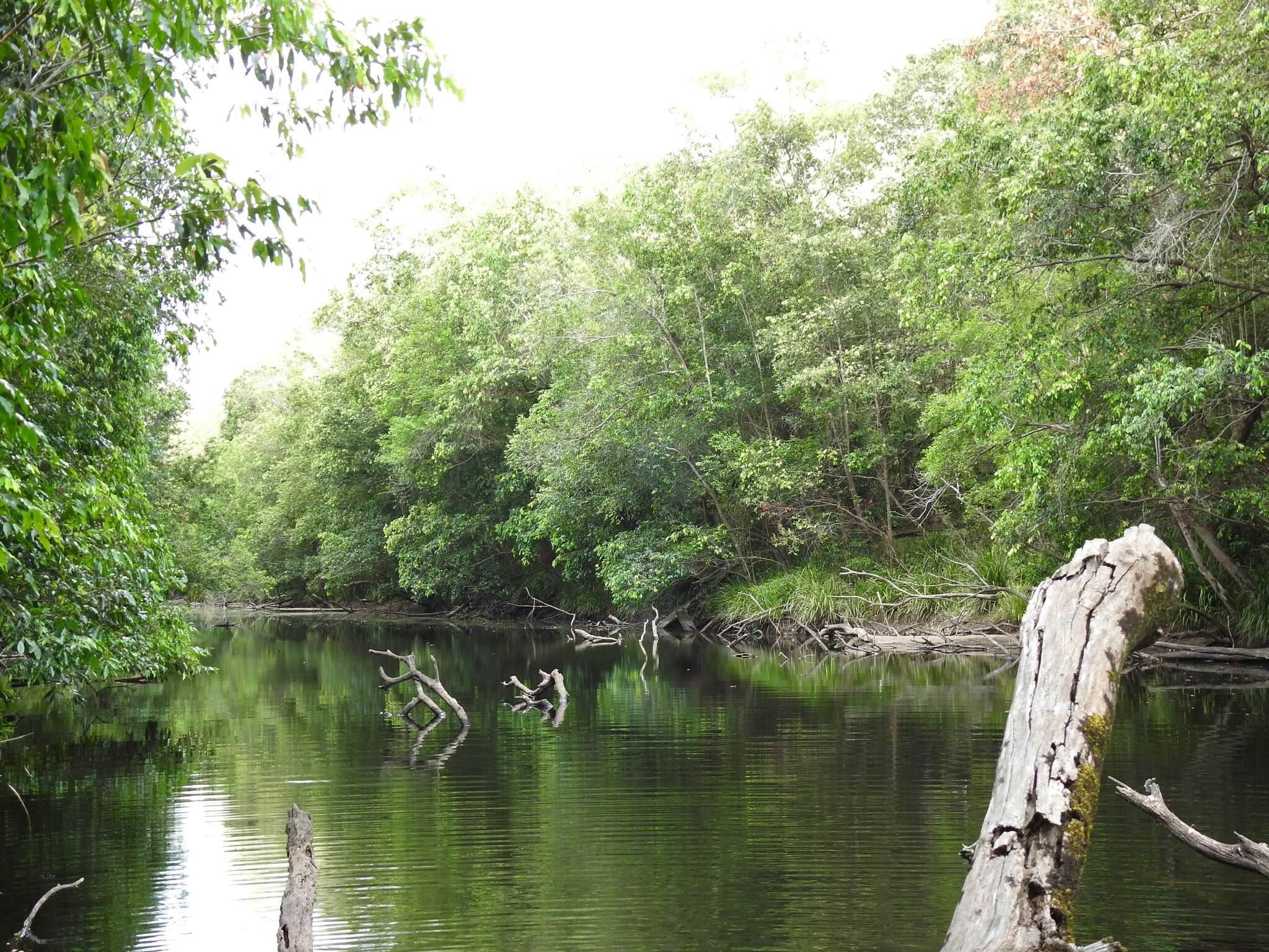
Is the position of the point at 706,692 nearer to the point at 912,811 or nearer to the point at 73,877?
the point at 912,811

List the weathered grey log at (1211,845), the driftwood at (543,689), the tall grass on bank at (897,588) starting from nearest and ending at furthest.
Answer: the weathered grey log at (1211,845) → the driftwood at (543,689) → the tall grass on bank at (897,588)

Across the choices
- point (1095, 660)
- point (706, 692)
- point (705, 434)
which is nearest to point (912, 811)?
point (1095, 660)

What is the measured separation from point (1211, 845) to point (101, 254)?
10610mm

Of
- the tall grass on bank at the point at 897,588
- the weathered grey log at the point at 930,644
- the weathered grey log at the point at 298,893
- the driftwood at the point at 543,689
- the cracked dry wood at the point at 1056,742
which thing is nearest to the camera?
the cracked dry wood at the point at 1056,742

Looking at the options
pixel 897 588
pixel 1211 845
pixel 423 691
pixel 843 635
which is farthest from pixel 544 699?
pixel 1211 845

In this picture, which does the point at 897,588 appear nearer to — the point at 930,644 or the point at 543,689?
the point at 930,644

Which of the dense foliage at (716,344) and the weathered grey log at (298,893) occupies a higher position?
the dense foliage at (716,344)

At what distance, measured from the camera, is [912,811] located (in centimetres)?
971

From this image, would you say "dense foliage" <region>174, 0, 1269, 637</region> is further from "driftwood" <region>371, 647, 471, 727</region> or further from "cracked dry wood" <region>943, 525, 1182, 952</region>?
"cracked dry wood" <region>943, 525, 1182, 952</region>

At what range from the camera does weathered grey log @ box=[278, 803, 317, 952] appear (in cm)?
464

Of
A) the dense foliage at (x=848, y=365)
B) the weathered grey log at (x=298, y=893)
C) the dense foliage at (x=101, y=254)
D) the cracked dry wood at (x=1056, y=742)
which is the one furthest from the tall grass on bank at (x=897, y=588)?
the weathered grey log at (x=298, y=893)

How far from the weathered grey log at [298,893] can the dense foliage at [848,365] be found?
12.2 meters

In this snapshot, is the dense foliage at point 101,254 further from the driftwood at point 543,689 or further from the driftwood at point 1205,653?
the driftwood at point 1205,653

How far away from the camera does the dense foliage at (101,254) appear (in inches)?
189
